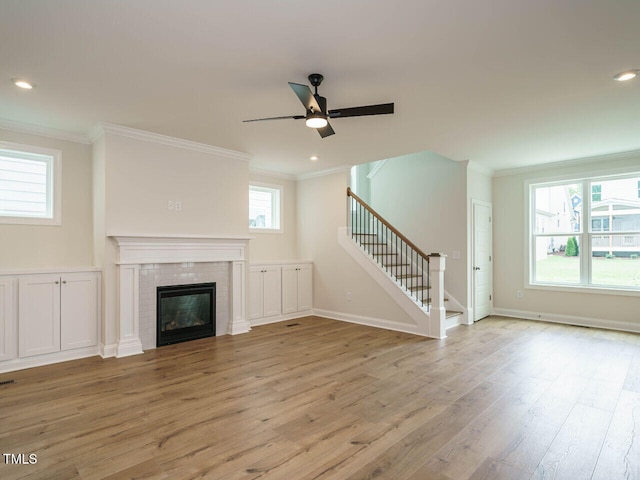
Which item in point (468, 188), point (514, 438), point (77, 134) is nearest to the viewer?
point (514, 438)

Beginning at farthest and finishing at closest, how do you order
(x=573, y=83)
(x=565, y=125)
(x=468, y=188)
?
(x=468, y=188) → (x=565, y=125) → (x=573, y=83)

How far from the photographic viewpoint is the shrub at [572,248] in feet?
19.2

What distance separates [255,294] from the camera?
5.79 metres

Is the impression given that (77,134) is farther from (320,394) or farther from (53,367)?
(320,394)

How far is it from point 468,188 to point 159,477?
5.54 meters

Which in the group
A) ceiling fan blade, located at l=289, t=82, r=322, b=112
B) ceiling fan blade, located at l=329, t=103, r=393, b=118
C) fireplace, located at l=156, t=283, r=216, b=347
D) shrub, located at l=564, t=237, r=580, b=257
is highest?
ceiling fan blade, located at l=289, t=82, r=322, b=112

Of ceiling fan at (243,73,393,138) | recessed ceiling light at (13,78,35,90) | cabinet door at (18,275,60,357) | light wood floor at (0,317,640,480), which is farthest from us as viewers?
cabinet door at (18,275,60,357)

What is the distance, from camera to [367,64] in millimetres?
2752

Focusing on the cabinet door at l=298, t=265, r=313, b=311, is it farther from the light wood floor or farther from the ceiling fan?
the ceiling fan

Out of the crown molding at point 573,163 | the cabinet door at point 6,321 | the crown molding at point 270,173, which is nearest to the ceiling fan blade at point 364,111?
the crown molding at point 270,173

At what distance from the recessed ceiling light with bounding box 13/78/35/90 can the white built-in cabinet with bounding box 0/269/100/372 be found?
6.18 feet

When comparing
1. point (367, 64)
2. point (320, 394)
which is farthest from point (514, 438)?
→ point (367, 64)

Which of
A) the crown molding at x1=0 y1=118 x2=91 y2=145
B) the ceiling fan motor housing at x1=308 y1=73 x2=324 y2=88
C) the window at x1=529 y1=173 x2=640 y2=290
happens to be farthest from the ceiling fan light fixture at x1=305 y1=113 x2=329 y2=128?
the window at x1=529 y1=173 x2=640 y2=290

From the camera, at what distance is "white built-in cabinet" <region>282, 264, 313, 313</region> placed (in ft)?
20.4
